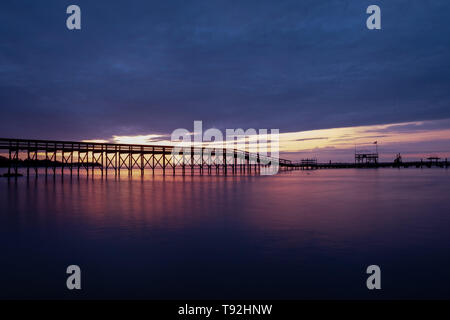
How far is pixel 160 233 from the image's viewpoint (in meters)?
9.12

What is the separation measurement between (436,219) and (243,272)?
9.37m

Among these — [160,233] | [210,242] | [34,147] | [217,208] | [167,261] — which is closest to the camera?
[167,261]

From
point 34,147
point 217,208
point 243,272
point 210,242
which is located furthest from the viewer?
point 34,147

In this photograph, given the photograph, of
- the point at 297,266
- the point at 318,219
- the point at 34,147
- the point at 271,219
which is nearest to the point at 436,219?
the point at 318,219

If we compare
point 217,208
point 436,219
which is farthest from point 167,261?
point 436,219

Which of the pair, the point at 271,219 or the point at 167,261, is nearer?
the point at 167,261

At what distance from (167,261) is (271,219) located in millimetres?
5711

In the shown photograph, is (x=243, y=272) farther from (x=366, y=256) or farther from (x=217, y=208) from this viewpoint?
(x=217, y=208)

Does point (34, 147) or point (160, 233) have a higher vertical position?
point (34, 147)
